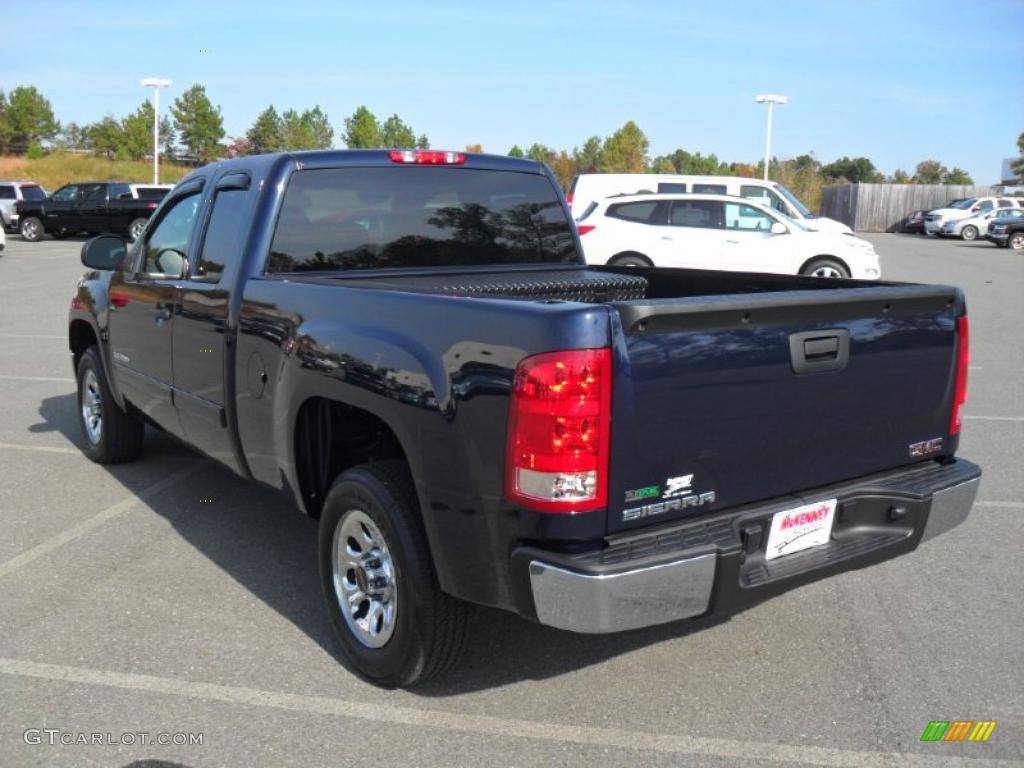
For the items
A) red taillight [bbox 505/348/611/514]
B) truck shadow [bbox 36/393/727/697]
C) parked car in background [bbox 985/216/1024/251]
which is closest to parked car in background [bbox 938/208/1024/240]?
parked car in background [bbox 985/216/1024/251]

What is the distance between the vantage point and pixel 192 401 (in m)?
4.72

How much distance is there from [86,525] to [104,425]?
1.11 m

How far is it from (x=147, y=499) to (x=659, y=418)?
383 cm

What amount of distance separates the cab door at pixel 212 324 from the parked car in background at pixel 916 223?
49925 mm

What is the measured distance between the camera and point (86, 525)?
528 centimetres

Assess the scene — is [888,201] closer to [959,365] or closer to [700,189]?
[700,189]

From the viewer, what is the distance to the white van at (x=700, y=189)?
771 inches

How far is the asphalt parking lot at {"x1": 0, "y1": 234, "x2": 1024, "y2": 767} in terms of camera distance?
125 inches

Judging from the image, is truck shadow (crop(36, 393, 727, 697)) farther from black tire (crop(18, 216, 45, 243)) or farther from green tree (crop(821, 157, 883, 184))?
green tree (crop(821, 157, 883, 184))

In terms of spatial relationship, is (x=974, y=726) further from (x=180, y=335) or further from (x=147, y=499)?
(x=147, y=499)

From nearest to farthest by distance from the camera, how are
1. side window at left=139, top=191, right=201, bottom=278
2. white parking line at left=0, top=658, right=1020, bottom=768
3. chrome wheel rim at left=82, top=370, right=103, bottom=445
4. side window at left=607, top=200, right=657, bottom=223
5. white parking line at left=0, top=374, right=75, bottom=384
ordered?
1. white parking line at left=0, top=658, right=1020, bottom=768
2. side window at left=139, top=191, right=201, bottom=278
3. chrome wheel rim at left=82, top=370, right=103, bottom=445
4. white parking line at left=0, top=374, right=75, bottom=384
5. side window at left=607, top=200, right=657, bottom=223

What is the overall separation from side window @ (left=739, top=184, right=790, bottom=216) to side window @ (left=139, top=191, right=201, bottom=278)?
15260mm

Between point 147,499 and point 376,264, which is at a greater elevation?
point 376,264

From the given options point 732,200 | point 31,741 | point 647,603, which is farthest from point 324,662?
point 732,200
